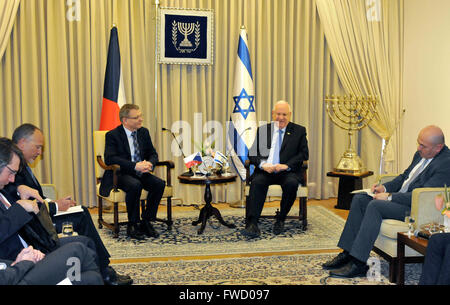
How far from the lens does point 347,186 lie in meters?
5.66

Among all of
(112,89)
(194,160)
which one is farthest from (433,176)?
(112,89)

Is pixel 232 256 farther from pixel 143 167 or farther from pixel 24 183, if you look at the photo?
pixel 24 183

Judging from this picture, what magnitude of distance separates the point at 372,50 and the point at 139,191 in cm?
383

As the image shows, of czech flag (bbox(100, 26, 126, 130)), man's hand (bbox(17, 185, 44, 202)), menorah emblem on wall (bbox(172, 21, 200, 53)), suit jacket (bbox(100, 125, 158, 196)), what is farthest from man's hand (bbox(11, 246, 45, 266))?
menorah emblem on wall (bbox(172, 21, 200, 53))

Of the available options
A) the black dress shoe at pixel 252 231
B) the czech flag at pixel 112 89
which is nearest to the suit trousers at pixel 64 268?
the black dress shoe at pixel 252 231

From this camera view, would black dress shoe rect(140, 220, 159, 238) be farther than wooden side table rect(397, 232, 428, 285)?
Yes

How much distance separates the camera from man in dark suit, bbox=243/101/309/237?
451cm

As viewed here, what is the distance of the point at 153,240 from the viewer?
429cm

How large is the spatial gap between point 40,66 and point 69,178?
4.77ft

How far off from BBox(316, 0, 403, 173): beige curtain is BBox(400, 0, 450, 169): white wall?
0.13 metres

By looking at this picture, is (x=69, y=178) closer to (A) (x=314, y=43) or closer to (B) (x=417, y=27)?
(A) (x=314, y=43)

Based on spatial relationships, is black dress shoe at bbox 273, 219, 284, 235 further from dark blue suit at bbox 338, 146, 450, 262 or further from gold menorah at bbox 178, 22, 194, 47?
gold menorah at bbox 178, 22, 194, 47

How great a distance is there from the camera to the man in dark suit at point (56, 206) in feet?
9.73

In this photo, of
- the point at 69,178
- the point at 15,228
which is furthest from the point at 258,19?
the point at 15,228
